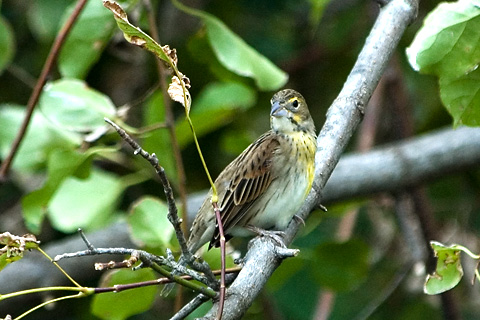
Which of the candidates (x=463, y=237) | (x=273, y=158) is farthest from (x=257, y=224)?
A: (x=463, y=237)

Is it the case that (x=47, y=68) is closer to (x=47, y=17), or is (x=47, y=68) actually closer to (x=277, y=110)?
(x=277, y=110)

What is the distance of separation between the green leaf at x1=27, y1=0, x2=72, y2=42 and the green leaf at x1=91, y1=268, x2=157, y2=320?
2.16 m

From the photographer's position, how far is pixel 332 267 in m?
3.85

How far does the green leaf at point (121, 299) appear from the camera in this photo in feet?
8.72

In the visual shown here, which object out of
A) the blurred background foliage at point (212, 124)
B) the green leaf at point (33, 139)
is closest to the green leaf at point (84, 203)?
the blurred background foliage at point (212, 124)

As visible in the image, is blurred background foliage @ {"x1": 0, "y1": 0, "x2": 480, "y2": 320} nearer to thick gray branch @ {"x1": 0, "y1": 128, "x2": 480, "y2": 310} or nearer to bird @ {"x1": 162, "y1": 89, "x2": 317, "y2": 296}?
thick gray branch @ {"x1": 0, "y1": 128, "x2": 480, "y2": 310}

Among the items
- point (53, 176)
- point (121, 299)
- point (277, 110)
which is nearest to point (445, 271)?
point (121, 299)

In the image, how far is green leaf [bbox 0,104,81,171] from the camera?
3.74 meters

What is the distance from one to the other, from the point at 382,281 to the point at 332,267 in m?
1.07

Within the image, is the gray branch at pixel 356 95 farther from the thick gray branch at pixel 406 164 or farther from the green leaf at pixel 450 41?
the thick gray branch at pixel 406 164

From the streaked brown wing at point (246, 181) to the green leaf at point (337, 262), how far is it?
28.7 inches

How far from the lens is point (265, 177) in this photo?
3.30 m

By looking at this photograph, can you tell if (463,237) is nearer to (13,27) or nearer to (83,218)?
(83,218)

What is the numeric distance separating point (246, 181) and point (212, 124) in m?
0.49
